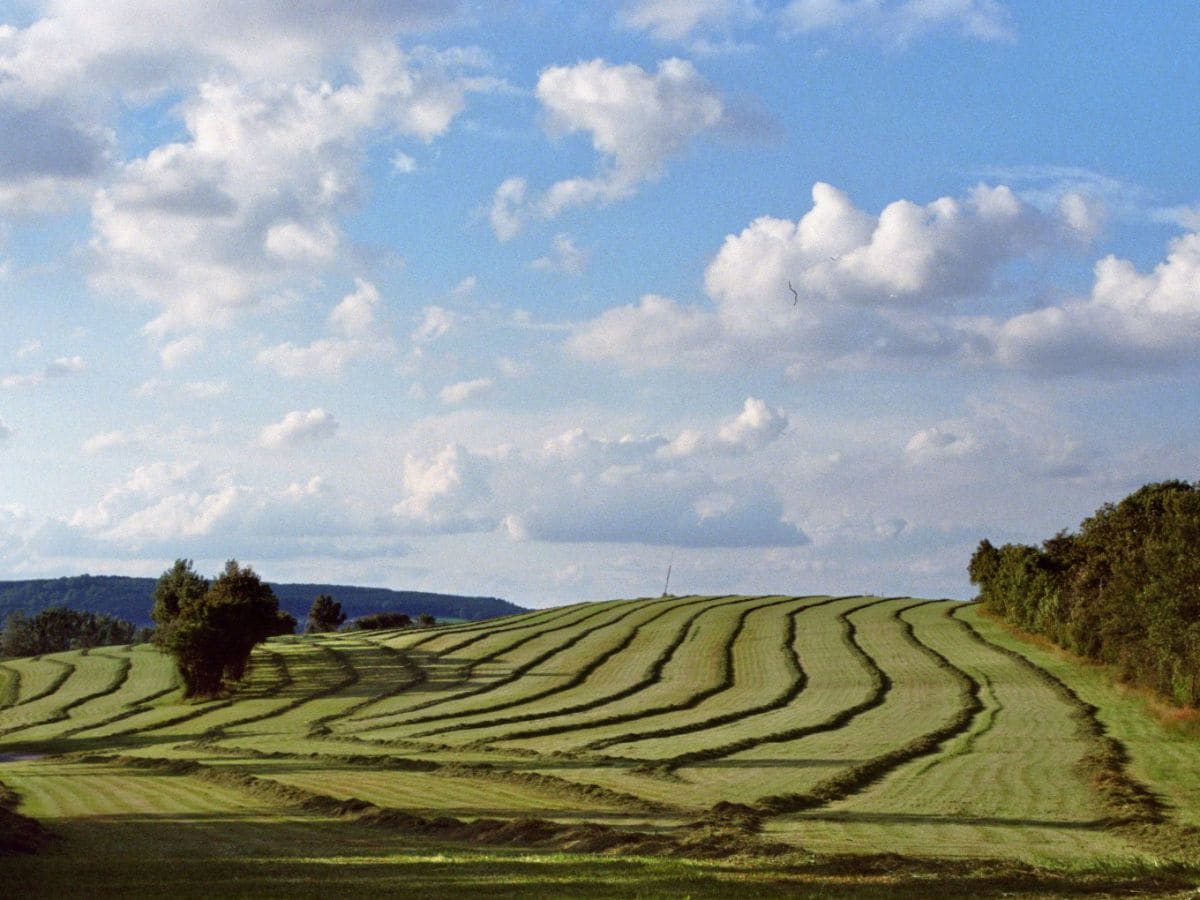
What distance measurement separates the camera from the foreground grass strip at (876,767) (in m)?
34.4

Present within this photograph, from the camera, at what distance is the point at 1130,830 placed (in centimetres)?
2950

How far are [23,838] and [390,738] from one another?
32328mm

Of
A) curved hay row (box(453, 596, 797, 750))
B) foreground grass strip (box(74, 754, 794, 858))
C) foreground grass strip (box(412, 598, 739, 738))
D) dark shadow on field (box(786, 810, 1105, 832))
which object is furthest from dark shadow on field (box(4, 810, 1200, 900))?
foreground grass strip (box(412, 598, 739, 738))

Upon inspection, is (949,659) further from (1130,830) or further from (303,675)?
(1130,830)

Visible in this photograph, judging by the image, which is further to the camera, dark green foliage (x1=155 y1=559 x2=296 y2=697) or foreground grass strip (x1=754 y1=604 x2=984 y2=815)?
dark green foliage (x1=155 y1=559 x2=296 y2=697)

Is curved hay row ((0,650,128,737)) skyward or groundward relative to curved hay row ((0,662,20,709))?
skyward

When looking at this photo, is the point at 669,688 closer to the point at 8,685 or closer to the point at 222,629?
the point at 222,629

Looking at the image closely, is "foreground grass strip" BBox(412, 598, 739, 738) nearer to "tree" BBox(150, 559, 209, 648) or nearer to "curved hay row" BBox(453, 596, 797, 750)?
"curved hay row" BBox(453, 596, 797, 750)

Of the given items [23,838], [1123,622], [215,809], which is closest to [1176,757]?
[1123,622]

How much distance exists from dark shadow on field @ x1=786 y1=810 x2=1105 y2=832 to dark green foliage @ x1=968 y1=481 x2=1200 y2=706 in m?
29.6

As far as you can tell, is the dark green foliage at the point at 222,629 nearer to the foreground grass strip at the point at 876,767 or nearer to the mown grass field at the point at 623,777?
the mown grass field at the point at 623,777

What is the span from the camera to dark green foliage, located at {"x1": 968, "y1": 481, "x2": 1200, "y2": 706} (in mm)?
59281

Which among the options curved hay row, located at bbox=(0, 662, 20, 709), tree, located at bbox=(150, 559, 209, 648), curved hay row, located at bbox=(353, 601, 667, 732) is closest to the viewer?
curved hay row, located at bbox=(353, 601, 667, 732)

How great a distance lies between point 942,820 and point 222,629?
69.7m
